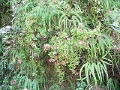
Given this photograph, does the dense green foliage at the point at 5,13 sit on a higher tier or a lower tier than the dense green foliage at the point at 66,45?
higher

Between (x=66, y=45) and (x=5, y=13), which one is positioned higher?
(x=5, y=13)

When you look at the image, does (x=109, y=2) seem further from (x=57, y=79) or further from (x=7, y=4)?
(x=7, y=4)

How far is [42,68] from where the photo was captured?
1503 mm

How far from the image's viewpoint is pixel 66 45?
1.32 meters

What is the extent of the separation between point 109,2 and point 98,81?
585 mm

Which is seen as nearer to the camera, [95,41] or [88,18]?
[95,41]

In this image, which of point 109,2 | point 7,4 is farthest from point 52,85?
point 7,4

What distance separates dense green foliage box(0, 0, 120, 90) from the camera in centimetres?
133

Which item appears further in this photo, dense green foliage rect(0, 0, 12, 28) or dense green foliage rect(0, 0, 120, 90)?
dense green foliage rect(0, 0, 12, 28)

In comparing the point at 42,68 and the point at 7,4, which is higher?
the point at 7,4

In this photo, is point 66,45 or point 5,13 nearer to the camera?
point 66,45

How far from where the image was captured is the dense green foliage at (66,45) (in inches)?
52.5

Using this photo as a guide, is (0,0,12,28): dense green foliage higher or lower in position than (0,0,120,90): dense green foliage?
higher

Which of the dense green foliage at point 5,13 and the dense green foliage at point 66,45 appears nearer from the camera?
the dense green foliage at point 66,45
